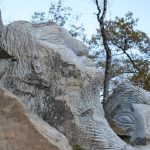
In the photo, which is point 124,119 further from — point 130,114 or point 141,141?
point 141,141

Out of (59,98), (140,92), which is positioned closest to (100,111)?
(59,98)

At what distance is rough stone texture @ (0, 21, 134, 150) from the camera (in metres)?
3.83

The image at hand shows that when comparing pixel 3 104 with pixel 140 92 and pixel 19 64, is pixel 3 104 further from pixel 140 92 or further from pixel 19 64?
pixel 140 92

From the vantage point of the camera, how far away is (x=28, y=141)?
259 centimetres

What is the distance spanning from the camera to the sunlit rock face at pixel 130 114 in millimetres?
5230

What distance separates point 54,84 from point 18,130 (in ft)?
4.39

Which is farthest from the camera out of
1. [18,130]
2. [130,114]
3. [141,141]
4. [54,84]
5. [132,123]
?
[130,114]

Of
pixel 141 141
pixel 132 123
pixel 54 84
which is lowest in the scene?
pixel 141 141

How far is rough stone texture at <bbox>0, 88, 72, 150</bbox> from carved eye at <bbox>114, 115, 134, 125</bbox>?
3047 mm

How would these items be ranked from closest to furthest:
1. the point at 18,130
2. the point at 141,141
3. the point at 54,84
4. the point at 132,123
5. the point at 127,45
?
the point at 18,130 < the point at 54,84 < the point at 141,141 < the point at 132,123 < the point at 127,45

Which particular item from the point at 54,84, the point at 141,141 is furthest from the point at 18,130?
the point at 141,141

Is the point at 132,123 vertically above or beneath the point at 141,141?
above

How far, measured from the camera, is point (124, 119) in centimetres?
576

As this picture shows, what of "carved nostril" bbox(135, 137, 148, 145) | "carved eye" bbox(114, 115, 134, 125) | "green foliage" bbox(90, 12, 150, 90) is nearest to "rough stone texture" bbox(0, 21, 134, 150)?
"carved nostril" bbox(135, 137, 148, 145)
